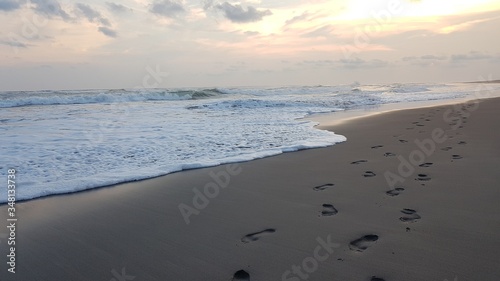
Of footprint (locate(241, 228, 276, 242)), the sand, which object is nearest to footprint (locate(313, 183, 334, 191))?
the sand

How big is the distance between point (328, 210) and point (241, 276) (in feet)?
5.01

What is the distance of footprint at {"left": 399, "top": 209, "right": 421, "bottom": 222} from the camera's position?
3377 millimetres

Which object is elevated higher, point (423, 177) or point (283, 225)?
point (423, 177)

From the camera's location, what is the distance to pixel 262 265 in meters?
2.72

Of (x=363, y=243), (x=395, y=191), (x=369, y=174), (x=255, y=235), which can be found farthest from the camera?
(x=369, y=174)

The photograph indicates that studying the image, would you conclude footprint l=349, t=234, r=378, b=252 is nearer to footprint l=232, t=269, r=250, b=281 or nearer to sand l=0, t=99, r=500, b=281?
Answer: sand l=0, t=99, r=500, b=281

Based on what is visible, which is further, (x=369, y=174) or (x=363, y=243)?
(x=369, y=174)

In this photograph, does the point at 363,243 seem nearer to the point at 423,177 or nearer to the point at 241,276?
the point at 241,276

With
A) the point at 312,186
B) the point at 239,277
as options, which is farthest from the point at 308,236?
the point at 312,186

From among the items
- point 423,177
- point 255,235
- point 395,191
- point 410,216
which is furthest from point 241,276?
point 423,177

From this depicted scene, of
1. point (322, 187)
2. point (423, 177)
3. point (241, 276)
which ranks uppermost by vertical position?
point (423, 177)

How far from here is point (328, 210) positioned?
3816 millimetres

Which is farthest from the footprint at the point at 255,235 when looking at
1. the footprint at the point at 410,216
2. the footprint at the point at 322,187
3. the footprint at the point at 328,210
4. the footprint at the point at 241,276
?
the footprint at the point at 322,187

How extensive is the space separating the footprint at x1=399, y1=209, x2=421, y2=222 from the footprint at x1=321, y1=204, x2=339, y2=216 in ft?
2.15
